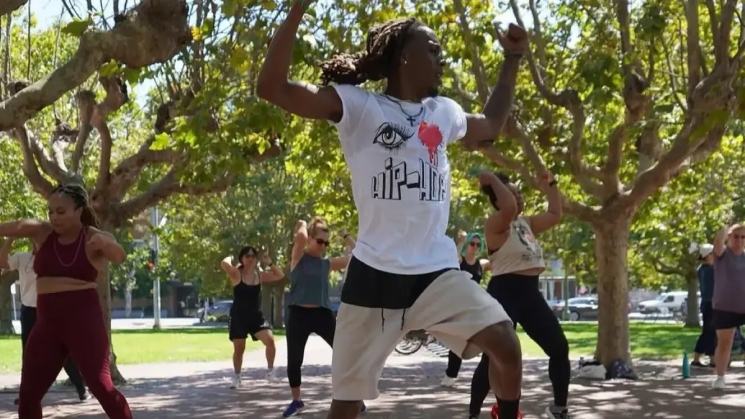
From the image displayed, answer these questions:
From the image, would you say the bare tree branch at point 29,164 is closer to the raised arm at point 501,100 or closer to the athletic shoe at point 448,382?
the athletic shoe at point 448,382

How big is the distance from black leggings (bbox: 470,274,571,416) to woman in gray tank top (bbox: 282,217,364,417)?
6.79 ft

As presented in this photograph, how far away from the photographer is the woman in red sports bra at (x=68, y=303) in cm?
597

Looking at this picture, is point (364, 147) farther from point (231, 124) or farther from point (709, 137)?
point (709, 137)

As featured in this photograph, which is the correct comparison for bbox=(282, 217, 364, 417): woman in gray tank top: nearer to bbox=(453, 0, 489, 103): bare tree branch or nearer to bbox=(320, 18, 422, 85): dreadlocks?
bbox=(453, 0, 489, 103): bare tree branch

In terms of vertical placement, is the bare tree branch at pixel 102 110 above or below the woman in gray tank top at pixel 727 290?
above

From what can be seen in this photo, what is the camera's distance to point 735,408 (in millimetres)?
9680

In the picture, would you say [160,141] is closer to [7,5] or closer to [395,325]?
[7,5]

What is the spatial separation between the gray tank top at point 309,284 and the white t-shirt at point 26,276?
280 centimetres

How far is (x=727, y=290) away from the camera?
11.5 metres

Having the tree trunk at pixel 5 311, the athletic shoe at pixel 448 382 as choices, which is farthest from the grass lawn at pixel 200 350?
the tree trunk at pixel 5 311

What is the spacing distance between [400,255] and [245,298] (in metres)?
8.59

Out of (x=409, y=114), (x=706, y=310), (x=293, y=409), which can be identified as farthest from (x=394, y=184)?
(x=706, y=310)

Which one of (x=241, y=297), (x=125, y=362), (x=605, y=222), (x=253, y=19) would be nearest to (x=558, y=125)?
(x=605, y=222)

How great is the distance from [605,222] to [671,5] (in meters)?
2.77
